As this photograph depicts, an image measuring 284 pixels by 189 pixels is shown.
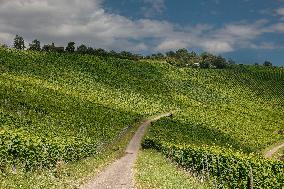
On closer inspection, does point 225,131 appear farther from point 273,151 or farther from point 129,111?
point 129,111

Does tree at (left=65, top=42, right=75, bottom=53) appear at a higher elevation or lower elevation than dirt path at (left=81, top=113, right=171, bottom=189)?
higher

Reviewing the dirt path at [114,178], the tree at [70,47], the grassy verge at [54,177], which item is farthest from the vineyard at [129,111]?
the tree at [70,47]

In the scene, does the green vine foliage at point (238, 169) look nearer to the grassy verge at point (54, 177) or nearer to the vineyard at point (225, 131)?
the vineyard at point (225, 131)

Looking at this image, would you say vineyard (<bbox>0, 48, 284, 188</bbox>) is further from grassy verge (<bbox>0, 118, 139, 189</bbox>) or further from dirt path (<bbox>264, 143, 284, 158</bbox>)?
grassy verge (<bbox>0, 118, 139, 189</bbox>)

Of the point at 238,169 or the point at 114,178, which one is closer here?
the point at 114,178

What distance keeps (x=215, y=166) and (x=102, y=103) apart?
71224 mm

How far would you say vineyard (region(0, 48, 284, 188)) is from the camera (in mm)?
50875

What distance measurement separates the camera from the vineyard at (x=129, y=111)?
50875 mm

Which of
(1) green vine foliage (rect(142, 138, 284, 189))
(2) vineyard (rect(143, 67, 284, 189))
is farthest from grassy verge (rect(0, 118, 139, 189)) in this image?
(2) vineyard (rect(143, 67, 284, 189))

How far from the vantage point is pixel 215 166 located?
50531 mm

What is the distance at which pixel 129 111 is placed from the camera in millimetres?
118125

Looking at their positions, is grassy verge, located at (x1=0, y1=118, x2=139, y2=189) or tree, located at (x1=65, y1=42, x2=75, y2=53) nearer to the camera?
grassy verge, located at (x1=0, y1=118, x2=139, y2=189)

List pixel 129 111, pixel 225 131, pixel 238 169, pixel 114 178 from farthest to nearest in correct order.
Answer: pixel 225 131
pixel 129 111
pixel 238 169
pixel 114 178

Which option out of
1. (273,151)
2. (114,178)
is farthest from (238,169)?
(273,151)
